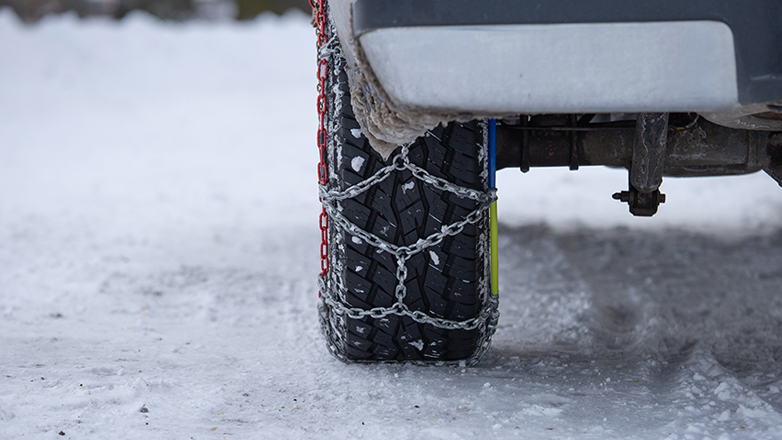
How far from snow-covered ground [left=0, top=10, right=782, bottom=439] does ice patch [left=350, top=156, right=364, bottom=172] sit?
1.69ft

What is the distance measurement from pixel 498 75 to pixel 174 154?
4930mm

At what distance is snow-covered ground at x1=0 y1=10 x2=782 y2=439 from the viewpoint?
53.9 inches

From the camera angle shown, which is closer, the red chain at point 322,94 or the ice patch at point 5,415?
the ice patch at point 5,415

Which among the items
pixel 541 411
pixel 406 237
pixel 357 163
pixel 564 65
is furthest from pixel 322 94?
pixel 541 411

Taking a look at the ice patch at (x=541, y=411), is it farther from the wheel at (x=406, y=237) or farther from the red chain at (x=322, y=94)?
the red chain at (x=322, y=94)

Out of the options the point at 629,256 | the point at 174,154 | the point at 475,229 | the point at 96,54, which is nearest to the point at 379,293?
the point at 475,229

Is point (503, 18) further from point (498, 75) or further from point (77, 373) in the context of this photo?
point (77, 373)

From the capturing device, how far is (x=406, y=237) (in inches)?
60.4

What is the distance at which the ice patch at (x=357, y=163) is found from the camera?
150 cm

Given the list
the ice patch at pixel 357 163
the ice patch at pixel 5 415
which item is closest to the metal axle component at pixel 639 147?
the ice patch at pixel 357 163

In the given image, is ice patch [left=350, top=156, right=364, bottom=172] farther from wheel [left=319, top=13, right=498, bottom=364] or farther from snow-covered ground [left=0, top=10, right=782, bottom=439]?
snow-covered ground [left=0, top=10, right=782, bottom=439]

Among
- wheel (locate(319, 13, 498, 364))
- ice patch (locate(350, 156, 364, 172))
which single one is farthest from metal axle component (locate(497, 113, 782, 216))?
ice patch (locate(350, 156, 364, 172))

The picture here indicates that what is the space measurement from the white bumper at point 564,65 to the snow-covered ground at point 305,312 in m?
0.67

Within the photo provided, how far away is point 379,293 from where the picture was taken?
A: 5.16ft
